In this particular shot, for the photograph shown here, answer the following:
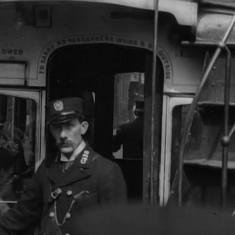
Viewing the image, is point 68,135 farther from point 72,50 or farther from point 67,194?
point 72,50

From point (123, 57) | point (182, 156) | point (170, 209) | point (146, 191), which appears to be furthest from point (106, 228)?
point (123, 57)

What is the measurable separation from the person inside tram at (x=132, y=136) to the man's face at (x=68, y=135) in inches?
38.5

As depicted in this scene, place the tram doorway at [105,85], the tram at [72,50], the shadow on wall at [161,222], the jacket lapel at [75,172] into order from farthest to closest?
the tram doorway at [105,85], the tram at [72,50], the jacket lapel at [75,172], the shadow on wall at [161,222]

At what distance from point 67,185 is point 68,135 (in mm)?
280

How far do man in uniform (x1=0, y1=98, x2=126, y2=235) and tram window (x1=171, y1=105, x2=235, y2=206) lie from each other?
1.24 feet

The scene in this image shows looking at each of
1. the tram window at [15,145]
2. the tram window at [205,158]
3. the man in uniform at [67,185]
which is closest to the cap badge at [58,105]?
the man in uniform at [67,185]

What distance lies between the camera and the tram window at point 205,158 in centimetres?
356

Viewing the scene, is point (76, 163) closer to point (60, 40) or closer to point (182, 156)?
point (182, 156)

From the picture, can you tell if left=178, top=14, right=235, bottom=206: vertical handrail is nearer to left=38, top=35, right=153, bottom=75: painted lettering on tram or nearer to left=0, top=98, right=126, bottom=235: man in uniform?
left=0, top=98, right=126, bottom=235: man in uniform

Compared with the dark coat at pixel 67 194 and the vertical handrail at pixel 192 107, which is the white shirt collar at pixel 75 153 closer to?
the dark coat at pixel 67 194

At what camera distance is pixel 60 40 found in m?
4.39

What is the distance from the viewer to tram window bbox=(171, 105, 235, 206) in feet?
11.7

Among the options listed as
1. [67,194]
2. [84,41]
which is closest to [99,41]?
[84,41]

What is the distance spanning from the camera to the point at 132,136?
5.09 m
